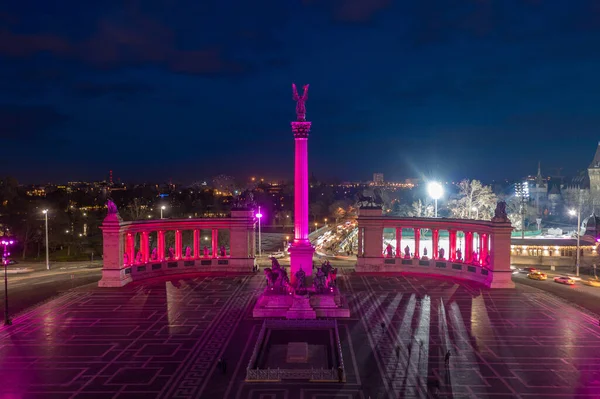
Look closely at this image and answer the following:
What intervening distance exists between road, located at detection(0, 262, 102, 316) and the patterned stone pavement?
247 cm

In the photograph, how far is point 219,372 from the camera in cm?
2103

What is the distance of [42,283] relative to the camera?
4175cm

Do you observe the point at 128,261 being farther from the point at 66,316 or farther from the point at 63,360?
the point at 63,360

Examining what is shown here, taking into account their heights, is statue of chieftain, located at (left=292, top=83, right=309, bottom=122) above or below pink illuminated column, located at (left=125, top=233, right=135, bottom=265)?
above

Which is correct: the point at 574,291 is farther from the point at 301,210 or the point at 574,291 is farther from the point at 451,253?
the point at 301,210

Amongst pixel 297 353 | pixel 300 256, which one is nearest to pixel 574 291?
pixel 300 256

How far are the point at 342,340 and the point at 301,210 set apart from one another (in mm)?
13805

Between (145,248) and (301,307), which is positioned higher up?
(145,248)

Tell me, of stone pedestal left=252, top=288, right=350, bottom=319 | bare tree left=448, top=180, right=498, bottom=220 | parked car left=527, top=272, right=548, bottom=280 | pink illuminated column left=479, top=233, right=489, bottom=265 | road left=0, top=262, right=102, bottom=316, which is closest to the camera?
stone pedestal left=252, top=288, right=350, bottom=319

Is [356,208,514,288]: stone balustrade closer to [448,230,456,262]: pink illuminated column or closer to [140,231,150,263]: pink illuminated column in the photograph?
[448,230,456,262]: pink illuminated column

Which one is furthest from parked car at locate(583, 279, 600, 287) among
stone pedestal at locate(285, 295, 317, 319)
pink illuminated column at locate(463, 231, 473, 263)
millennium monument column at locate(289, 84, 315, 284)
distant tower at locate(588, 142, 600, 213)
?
distant tower at locate(588, 142, 600, 213)

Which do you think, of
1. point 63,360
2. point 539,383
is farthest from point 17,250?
point 539,383

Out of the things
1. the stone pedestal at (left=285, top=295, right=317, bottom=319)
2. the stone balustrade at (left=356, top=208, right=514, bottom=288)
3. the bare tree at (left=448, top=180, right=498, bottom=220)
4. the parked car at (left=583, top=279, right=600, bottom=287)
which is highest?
the bare tree at (left=448, top=180, right=498, bottom=220)

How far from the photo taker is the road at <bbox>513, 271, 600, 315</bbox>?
33.8 m
